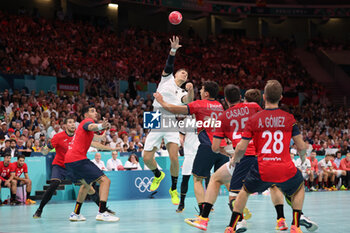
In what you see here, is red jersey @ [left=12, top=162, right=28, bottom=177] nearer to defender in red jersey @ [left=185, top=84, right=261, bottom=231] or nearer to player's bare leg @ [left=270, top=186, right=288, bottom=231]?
defender in red jersey @ [left=185, top=84, right=261, bottom=231]

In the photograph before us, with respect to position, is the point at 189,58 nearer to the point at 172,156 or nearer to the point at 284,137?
the point at 172,156

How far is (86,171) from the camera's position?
988 centimetres

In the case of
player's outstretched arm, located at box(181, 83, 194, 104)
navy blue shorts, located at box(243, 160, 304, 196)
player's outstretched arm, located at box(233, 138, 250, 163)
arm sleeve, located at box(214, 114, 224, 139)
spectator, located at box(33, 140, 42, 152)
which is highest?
player's outstretched arm, located at box(181, 83, 194, 104)

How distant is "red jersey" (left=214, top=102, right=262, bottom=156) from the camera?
7758mm

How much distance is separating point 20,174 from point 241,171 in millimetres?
10014

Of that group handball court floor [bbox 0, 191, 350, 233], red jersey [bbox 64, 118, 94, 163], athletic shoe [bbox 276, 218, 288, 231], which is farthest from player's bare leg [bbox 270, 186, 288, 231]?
red jersey [bbox 64, 118, 94, 163]

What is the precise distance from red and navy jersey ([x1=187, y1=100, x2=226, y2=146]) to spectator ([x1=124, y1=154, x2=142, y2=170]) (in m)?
9.17

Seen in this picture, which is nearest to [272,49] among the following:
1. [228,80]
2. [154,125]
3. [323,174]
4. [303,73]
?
[303,73]

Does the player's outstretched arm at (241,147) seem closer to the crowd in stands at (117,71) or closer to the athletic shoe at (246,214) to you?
the athletic shoe at (246,214)

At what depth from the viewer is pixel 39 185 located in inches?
658

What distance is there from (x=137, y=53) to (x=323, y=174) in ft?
45.6

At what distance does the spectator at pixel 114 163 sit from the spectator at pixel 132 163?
9.2 inches

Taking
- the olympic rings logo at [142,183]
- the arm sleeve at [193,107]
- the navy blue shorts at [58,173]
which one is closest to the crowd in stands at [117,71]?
the olympic rings logo at [142,183]

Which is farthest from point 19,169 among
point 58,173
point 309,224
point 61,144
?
point 309,224
